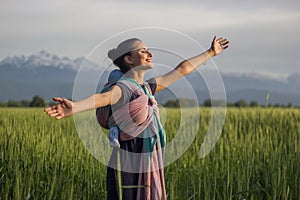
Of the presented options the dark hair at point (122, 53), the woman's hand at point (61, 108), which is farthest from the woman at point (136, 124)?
the woman's hand at point (61, 108)

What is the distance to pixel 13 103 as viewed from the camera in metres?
22.7

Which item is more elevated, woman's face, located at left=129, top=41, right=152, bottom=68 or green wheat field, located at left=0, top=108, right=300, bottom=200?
woman's face, located at left=129, top=41, right=152, bottom=68

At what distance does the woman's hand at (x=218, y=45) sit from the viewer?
2698 millimetres

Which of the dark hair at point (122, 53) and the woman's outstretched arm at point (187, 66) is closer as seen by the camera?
the dark hair at point (122, 53)

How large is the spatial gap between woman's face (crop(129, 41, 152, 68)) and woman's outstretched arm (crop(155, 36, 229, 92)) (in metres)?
0.17

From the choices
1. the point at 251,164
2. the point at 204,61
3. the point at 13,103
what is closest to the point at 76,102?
the point at 204,61

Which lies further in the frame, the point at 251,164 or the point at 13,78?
the point at 13,78

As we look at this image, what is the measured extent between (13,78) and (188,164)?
652 feet

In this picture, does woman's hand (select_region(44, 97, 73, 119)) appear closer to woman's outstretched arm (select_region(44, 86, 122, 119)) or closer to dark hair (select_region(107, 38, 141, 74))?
woman's outstretched arm (select_region(44, 86, 122, 119))

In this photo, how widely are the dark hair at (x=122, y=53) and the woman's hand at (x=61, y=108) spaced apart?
515mm

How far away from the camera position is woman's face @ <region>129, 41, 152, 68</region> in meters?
2.35

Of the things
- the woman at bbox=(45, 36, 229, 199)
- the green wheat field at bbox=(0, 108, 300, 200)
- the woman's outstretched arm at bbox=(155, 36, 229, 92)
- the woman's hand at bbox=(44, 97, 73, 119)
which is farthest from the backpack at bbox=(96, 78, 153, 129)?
the woman's hand at bbox=(44, 97, 73, 119)

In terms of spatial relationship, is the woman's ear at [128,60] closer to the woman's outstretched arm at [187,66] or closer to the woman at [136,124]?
the woman at [136,124]

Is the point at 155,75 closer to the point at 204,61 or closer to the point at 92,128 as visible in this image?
the point at 204,61
